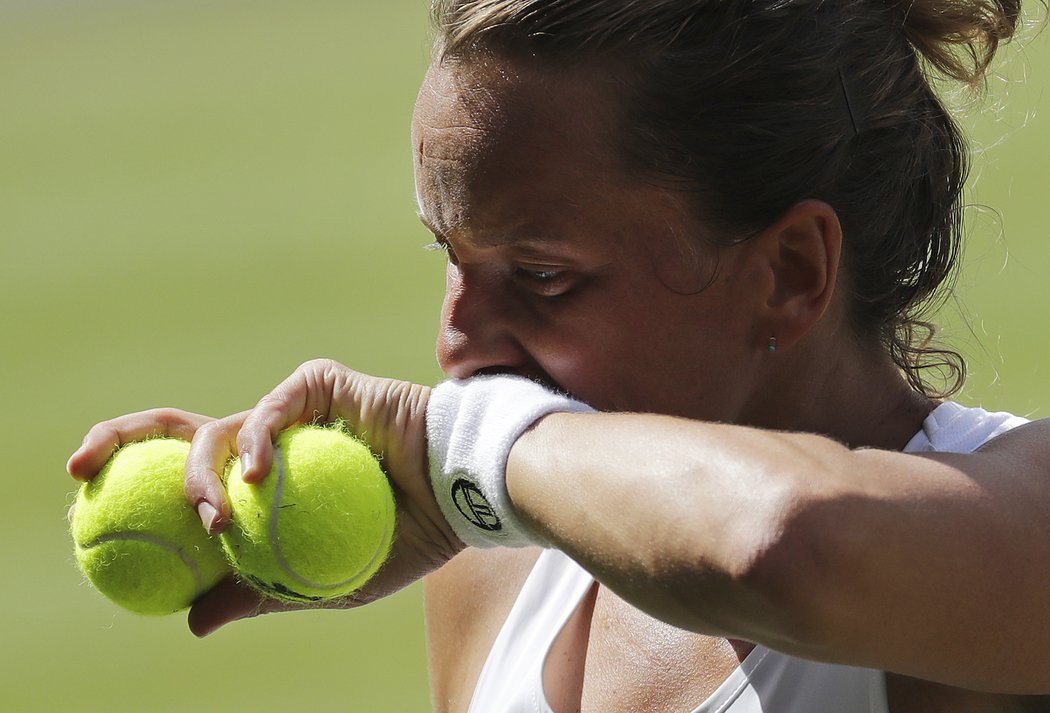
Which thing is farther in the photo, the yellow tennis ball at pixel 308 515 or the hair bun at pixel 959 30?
the hair bun at pixel 959 30

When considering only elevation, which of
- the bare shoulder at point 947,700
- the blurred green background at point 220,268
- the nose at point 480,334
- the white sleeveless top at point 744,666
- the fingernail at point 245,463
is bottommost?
the blurred green background at point 220,268

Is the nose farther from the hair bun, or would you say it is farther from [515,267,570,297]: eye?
the hair bun

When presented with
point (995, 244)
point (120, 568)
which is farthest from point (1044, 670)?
point (995, 244)

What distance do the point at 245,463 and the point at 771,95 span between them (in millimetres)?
627

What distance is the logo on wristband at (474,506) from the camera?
1129 millimetres

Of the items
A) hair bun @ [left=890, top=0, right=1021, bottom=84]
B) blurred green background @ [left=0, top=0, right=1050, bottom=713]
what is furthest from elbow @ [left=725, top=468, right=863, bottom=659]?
blurred green background @ [left=0, top=0, right=1050, bottom=713]

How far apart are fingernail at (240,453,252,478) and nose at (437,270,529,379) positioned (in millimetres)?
231

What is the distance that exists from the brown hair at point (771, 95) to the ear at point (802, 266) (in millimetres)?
26

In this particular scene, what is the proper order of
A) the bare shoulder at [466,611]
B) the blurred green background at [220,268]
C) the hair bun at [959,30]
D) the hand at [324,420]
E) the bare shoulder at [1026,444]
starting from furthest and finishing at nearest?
the blurred green background at [220,268] < the bare shoulder at [466,611] < the hair bun at [959,30] < the hand at [324,420] < the bare shoulder at [1026,444]

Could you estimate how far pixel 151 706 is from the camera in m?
3.50

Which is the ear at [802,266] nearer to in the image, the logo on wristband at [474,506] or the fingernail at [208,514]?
the logo on wristband at [474,506]

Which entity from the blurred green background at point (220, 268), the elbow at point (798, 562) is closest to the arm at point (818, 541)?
the elbow at point (798, 562)

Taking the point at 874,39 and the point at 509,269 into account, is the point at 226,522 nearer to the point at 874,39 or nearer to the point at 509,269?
the point at 509,269

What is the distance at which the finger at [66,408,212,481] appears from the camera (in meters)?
1.27
